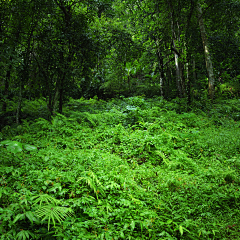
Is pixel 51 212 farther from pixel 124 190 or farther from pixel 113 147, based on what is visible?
pixel 113 147

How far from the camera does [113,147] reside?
518cm

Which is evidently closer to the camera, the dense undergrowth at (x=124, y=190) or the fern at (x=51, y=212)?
the fern at (x=51, y=212)

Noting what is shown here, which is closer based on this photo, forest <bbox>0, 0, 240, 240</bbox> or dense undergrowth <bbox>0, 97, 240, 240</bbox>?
dense undergrowth <bbox>0, 97, 240, 240</bbox>

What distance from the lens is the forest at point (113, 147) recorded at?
97.0 inches

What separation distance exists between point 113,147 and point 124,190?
2113 millimetres

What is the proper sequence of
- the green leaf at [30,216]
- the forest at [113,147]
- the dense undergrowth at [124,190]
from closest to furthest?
the green leaf at [30,216], the dense undergrowth at [124,190], the forest at [113,147]

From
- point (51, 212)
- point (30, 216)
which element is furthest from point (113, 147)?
point (30, 216)

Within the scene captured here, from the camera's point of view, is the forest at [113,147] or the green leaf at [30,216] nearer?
the green leaf at [30,216]

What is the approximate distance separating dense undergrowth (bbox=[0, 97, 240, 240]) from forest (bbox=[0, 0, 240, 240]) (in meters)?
0.02

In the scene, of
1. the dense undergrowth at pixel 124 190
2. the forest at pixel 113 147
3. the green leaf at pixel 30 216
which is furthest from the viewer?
the forest at pixel 113 147

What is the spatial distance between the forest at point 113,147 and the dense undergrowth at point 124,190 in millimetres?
20

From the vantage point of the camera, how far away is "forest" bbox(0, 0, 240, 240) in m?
2.46

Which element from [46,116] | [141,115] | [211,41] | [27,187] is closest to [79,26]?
[46,116]

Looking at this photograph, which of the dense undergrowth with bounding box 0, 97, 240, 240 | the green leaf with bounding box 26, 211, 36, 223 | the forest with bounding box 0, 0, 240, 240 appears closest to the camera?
the green leaf with bounding box 26, 211, 36, 223
